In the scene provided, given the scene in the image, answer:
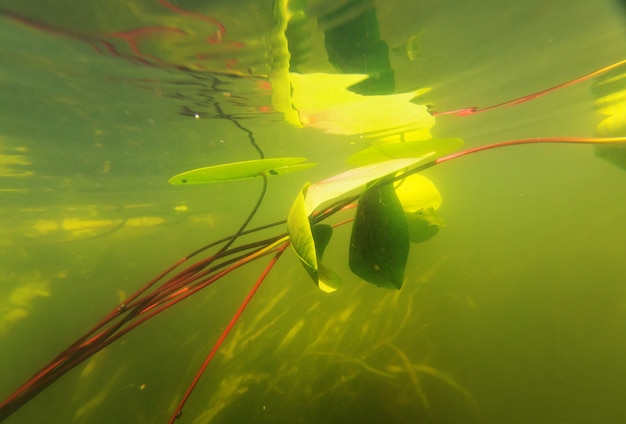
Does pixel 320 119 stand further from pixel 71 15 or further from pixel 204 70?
pixel 71 15

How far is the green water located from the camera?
13.2ft

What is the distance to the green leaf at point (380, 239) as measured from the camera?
5.44 ft

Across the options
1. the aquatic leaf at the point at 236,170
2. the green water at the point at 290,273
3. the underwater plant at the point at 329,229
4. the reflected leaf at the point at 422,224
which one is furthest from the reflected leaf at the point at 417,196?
the green water at the point at 290,273

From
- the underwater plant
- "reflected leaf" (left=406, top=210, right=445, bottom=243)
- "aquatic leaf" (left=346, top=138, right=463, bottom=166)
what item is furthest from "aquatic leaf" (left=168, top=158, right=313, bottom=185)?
"reflected leaf" (left=406, top=210, right=445, bottom=243)

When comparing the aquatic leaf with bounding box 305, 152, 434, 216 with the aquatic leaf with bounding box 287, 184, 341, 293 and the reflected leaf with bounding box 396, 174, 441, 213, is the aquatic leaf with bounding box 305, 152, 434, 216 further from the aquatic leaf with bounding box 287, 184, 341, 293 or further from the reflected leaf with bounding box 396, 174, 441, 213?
the reflected leaf with bounding box 396, 174, 441, 213

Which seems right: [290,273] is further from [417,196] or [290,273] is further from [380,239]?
[380,239]

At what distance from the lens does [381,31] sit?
4.24 metres

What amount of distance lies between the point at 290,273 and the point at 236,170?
7326 mm

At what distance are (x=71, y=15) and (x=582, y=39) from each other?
28.4ft

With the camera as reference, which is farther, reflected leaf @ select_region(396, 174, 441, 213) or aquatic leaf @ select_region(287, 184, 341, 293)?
reflected leaf @ select_region(396, 174, 441, 213)

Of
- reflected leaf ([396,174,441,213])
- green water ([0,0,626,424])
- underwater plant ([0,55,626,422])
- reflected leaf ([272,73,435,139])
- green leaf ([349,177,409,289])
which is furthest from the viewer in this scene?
reflected leaf ([272,73,435,139])

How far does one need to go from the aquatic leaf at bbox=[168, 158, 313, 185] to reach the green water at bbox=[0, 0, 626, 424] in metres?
2.29

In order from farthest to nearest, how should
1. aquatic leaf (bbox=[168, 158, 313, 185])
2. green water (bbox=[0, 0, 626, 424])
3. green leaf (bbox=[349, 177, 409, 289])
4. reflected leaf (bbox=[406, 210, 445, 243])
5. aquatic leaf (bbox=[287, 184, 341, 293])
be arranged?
green water (bbox=[0, 0, 626, 424])
reflected leaf (bbox=[406, 210, 445, 243])
green leaf (bbox=[349, 177, 409, 289])
aquatic leaf (bbox=[168, 158, 313, 185])
aquatic leaf (bbox=[287, 184, 341, 293])

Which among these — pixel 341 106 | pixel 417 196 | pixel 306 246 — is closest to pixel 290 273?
pixel 341 106
